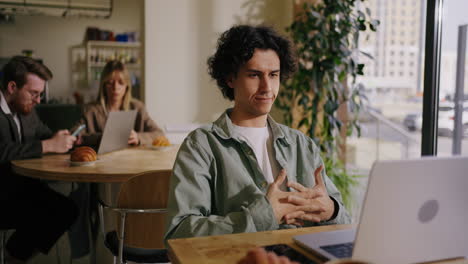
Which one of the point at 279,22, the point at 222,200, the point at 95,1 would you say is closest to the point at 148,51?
the point at 279,22

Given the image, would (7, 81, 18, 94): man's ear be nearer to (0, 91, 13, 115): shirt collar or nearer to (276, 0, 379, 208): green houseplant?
(0, 91, 13, 115): shirt collar

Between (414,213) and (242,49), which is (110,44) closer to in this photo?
(242,49)

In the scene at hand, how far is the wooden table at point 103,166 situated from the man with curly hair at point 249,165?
67 centimetres

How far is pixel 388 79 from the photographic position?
3.92 m

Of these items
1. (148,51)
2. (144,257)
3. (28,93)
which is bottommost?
(144,257)

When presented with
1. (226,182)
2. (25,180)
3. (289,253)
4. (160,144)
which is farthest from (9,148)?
(289,253)

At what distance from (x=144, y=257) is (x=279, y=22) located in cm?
279

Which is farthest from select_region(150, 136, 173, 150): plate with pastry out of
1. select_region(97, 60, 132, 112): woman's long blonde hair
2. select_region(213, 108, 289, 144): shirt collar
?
select_region(213, 108, 289, 144): shirt collar

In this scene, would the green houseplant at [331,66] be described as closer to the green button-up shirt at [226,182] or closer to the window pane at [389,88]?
the window pane at [389,88]

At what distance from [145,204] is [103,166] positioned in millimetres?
534

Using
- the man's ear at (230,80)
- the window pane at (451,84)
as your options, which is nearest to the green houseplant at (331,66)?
the window pane at (451,84)

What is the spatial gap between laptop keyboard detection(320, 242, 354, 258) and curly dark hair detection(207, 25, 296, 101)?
674 millimetres

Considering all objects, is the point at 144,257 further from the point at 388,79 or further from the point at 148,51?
the point at 388,79

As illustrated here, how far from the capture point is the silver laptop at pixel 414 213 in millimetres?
823
